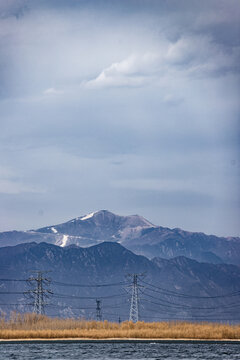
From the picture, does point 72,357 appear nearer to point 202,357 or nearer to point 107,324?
point 202,357

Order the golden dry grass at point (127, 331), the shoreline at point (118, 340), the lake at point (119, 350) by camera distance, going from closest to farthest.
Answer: the lake at point (119, 350) < the shoreline at point (118, 340) < the golden dry grass at point (127, 331)

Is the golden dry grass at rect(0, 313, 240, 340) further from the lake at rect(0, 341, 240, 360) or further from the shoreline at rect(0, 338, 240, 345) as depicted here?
the lake at rect(0, 341, 240, 360)

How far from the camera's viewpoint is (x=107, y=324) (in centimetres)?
4741

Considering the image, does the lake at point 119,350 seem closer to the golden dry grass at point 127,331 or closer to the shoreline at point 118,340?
the shoreline at point 118,340

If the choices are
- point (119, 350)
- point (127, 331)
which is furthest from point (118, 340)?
point (119, 350)

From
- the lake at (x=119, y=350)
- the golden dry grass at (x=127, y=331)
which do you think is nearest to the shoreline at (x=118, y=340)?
the lake at (x=119, y=350)

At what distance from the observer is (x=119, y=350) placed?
36750 millimetres

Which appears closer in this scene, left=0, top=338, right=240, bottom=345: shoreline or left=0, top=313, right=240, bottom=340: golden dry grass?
left=0, top=338, right=240, bottom=345: shoreline

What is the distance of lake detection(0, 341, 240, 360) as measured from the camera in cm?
3384

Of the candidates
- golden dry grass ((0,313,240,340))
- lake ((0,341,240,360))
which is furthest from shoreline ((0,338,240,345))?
golden dry grass ((0,313,240,340))

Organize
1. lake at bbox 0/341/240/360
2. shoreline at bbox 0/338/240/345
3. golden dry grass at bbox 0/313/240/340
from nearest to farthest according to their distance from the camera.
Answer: lake at bbox 0/341/240/360 → shoreline at bbox 0/338/240/345 → golden dry grass at bbox 0/313/240/340

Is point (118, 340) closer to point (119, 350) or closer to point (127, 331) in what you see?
point (127, 331)

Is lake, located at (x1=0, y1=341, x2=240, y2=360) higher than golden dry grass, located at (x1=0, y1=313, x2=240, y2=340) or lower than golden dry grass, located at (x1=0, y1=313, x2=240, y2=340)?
lower

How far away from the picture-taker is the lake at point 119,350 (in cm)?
3384
